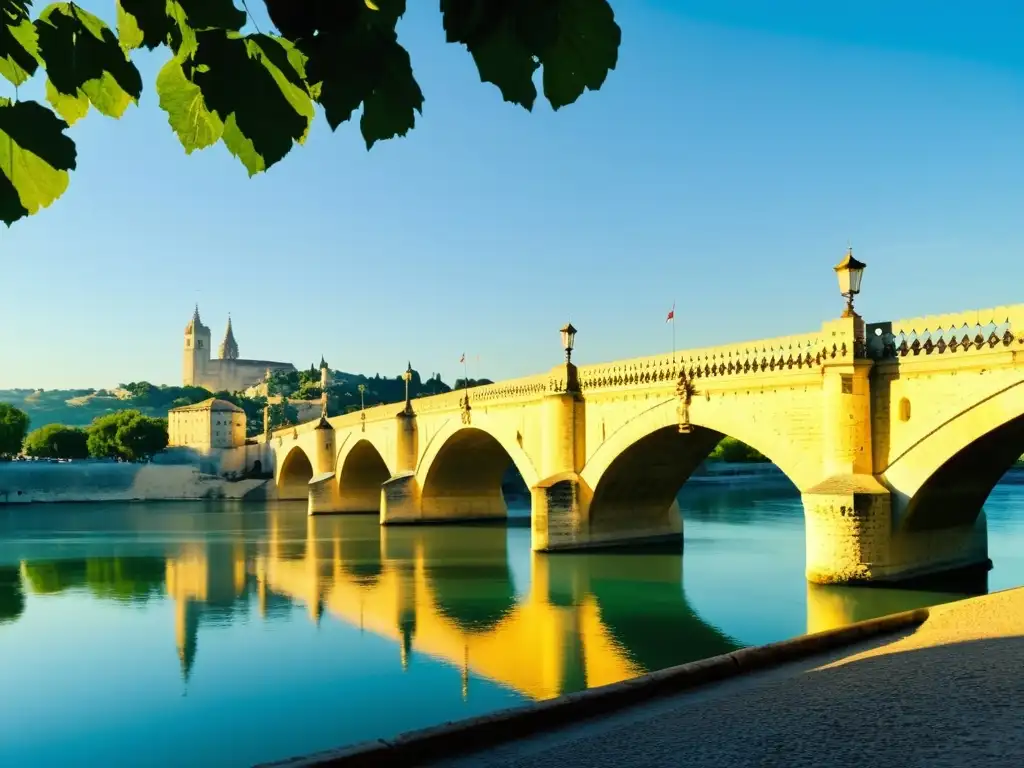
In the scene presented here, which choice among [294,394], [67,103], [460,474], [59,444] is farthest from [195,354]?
[67,103]

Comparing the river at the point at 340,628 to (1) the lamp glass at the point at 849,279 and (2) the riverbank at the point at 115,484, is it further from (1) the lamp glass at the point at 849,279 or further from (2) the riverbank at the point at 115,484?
(2) the riverbank at the point at 115,484

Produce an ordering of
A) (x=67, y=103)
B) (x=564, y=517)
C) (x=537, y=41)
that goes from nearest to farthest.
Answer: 1. (x=537, y=41)
2. (x=67, y=103)
3. (x=564, y=517)

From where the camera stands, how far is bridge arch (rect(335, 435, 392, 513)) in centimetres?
5259

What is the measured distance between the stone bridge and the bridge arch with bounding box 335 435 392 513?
18726mm

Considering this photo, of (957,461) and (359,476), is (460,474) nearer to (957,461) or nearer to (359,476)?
(359,476)

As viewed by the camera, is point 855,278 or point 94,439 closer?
point 855,278

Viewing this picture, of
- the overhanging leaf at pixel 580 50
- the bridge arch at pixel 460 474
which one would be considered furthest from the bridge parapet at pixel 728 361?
the overhanging leaf at pixel 580 50

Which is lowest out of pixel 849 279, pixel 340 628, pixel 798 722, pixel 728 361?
pixel 340 628

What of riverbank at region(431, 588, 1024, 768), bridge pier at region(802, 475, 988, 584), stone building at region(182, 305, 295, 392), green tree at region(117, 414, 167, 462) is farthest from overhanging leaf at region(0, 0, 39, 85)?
stone building at region(182, 305, 295, 392)

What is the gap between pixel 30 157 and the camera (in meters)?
1.98

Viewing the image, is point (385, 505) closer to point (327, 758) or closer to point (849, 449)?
point (849, 449)

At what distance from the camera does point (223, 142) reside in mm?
2119

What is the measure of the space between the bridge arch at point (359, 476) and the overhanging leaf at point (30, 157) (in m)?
50.2

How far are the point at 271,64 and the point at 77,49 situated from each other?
19.5 inches
